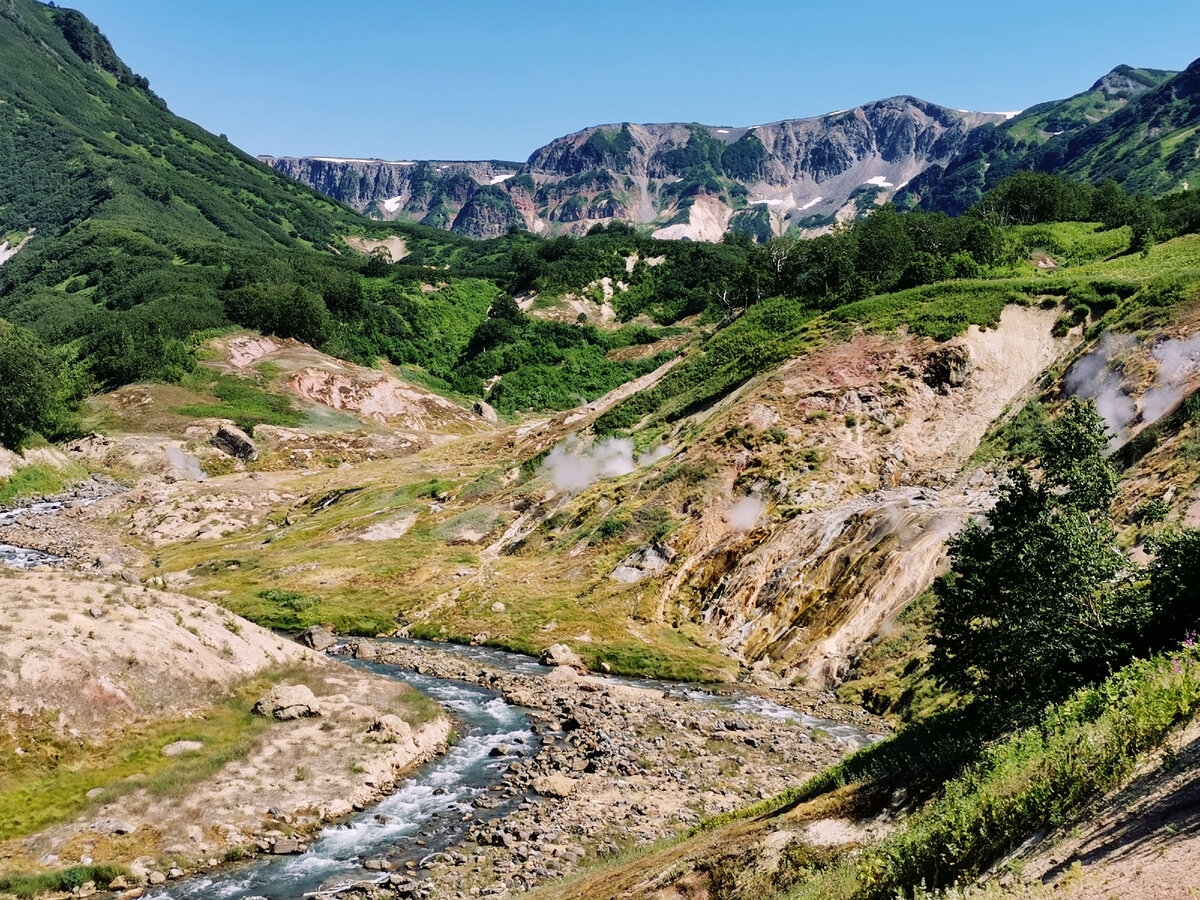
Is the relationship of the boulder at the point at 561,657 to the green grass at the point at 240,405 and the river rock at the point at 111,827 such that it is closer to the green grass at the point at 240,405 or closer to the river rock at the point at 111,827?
the river rock at the point at 111,827

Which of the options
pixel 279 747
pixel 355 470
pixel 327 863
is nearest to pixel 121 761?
pixel 279 747

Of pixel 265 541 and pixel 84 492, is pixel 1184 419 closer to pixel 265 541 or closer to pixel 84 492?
pixel 265 541

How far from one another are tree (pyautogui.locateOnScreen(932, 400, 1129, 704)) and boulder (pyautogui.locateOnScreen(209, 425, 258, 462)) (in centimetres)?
10884

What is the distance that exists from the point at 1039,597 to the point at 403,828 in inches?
885

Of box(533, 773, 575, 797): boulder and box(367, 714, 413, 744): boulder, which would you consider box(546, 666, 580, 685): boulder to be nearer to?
box(367, 714, 413, 744): boulder

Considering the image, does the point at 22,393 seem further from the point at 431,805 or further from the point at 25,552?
the point at 431,805

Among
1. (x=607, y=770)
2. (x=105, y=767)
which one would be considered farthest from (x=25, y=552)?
(x=607, y=770)

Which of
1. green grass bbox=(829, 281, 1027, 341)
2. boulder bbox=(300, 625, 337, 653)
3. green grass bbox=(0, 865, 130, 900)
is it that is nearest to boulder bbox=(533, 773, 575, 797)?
green grass bbox=(0, 865, 130, 900)

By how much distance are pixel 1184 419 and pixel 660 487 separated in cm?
3618

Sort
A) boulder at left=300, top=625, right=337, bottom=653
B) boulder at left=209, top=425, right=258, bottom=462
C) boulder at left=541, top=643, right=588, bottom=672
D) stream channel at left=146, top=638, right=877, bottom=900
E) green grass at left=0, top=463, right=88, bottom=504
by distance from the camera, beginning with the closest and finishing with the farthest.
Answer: stream channel at left=146, top=638, right=877, bottom=900 < boulder at left=541, top=643, right=588, bottom=672 < boulder at left=300, top=625, right=337, bottom=653 < green grass at left=0, top=463, right=88, bottom=504 < boulder at left=209, top=425, right=258, bottom=462

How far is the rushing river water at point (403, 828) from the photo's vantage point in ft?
80.0

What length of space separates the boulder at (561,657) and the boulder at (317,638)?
14610 millimetres

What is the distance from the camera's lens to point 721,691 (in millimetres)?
46125

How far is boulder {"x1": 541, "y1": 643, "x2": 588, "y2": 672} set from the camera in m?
50.1
